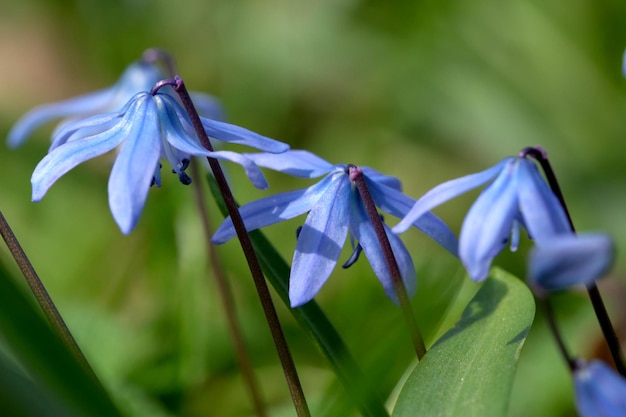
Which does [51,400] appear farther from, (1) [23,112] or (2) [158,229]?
(1) [23,112]

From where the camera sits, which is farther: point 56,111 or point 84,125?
point 56,111

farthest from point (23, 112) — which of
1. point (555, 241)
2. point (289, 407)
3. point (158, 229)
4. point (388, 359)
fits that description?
point (555, 241)

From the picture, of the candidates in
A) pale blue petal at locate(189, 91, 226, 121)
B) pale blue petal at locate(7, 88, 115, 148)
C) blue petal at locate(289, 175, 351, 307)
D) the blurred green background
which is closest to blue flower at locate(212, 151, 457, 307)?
blue petal at locate(289, 175, 351, 307)

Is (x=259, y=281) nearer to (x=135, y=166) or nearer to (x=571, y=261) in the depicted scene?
(x=135, y=166)

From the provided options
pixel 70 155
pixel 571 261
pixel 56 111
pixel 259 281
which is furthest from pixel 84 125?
pixel 56 111

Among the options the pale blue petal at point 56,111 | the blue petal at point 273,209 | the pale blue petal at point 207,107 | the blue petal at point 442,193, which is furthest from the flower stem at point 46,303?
the pale blue petal at point 207,107

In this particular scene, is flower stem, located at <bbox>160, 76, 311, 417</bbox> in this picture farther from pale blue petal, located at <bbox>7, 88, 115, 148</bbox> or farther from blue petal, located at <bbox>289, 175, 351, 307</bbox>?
pale blue petal, located at <bbox>7, 88, 115, 148</bbox>

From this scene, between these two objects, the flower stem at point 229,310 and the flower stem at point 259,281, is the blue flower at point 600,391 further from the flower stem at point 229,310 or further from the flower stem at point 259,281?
the flower stem at point 229,310
